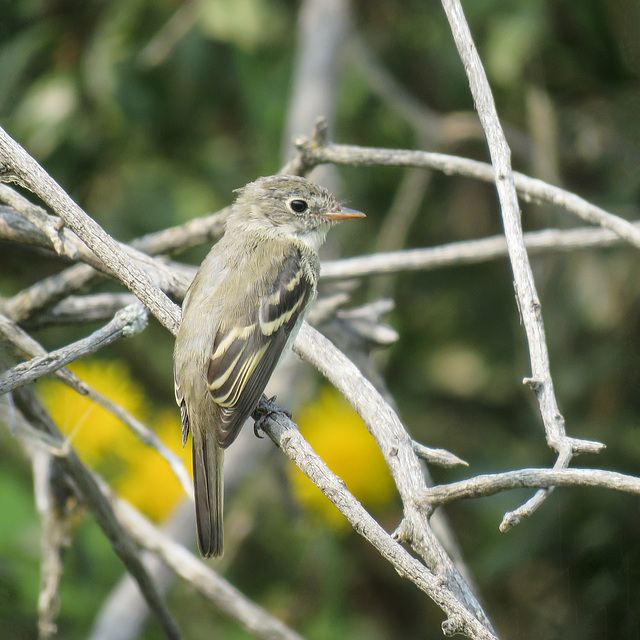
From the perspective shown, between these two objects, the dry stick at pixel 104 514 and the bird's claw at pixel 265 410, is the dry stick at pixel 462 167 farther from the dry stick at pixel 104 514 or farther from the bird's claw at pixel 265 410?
the dry stick at pixel 104 514

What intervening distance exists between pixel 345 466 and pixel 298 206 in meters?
1.42

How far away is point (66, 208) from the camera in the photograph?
7.80 ft

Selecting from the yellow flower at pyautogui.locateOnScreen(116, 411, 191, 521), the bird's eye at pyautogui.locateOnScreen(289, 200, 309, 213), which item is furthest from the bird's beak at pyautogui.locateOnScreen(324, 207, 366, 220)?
the yellow flower at pyautogui.locateOnScreen(116, 411, 191, 521)

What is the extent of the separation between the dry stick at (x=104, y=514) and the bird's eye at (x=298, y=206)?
5.30 ft

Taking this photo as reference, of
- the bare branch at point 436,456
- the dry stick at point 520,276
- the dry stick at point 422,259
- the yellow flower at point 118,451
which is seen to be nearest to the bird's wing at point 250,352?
the dry stick at point 422,259

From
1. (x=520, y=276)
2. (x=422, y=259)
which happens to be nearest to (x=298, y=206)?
(x=422, y=259)

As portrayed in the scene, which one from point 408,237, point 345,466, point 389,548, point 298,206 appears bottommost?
point 389,548

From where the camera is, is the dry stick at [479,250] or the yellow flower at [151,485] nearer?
the dry stick at [479,250]

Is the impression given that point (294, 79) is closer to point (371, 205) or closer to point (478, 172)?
point (371, 205)

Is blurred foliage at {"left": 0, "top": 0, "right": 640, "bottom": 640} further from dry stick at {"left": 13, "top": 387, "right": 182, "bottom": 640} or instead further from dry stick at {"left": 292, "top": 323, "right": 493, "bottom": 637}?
dry stick at {"left": 292, "top": 323, "right": 493, "bottom": 637}

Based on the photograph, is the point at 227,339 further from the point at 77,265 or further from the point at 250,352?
the point at 77,265

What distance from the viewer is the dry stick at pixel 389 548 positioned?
5.82ft

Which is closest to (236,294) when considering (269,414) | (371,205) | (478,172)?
(269,414)

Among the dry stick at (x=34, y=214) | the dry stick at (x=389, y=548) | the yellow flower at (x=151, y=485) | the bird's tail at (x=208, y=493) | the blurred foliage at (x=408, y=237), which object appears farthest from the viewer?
the yellow flower at (x=151, y=485)
